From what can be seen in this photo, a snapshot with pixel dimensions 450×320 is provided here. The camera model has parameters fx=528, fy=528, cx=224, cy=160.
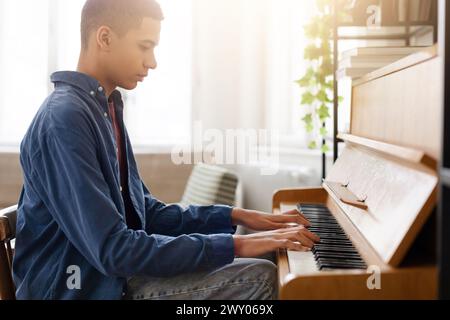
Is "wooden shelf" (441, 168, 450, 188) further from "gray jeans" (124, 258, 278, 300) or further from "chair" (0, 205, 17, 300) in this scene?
"chair" (0, 205, 17, 300)

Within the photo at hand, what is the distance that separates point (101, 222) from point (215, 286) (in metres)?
0.31

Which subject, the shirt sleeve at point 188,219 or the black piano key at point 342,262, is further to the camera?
the shirt sleeve at point 188,219

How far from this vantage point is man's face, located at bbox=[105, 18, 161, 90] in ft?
4.54

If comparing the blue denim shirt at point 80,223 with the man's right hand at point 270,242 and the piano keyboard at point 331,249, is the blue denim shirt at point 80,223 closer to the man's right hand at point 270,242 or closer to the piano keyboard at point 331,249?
the man's right hand at point 270,242

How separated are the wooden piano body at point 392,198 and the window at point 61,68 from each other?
246cm

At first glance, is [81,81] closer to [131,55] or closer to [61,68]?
[131,55]

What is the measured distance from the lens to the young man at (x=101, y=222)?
115 cm

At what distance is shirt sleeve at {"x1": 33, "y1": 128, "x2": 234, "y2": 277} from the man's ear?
0.97 feet

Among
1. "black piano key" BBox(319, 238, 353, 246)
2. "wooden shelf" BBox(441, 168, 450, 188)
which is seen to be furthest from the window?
"wooden shelf" BBox(441, 168, 450, 188)

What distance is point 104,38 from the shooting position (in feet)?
4.52

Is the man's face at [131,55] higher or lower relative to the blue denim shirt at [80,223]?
higher

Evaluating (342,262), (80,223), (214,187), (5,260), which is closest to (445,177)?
(342,262)

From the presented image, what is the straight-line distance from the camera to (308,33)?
8.43ft

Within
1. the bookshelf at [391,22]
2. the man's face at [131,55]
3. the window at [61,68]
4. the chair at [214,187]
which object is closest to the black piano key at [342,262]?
the man's face at [131,55]
